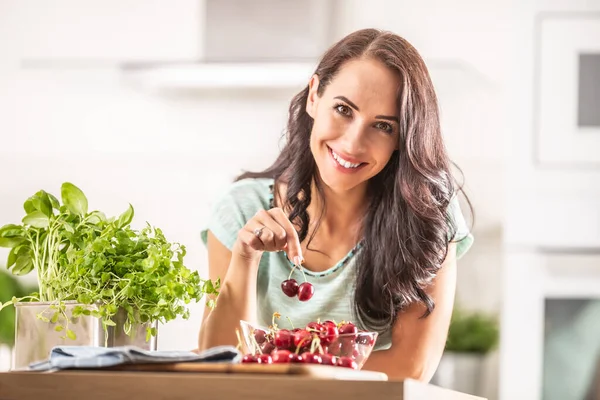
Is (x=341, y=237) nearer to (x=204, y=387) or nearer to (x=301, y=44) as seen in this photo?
(x=204, y=387)

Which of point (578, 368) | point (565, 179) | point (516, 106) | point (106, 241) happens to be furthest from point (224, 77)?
point (106, 241)

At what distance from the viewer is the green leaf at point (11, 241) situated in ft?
4.69

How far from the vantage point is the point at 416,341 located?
190 cm

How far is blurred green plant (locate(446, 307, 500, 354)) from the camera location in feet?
10.3

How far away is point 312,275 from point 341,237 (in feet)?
0.36

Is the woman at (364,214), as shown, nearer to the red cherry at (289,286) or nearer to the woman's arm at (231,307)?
the woman's arm at (231,307)

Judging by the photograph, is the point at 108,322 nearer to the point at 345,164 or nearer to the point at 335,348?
the point at 335,348

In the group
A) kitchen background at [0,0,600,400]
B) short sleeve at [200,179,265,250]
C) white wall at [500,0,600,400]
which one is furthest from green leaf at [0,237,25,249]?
white wall at [500,0,600,400]

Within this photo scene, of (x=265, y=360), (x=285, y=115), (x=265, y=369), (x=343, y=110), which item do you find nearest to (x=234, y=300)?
(x=343, y=110)

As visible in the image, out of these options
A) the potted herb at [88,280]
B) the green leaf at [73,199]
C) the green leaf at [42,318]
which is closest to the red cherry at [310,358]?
the potted herb at [88,280]

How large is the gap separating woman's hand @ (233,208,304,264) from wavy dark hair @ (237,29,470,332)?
382 mm

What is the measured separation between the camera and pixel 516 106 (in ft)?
10.1

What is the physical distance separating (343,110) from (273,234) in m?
0.40

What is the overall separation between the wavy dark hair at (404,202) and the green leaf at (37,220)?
2.31ft
